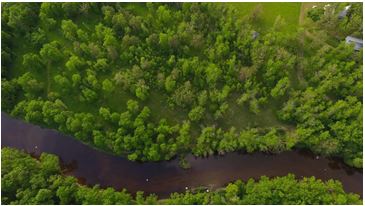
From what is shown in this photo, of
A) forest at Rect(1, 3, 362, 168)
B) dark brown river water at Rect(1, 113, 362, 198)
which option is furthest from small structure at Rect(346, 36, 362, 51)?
dark brown river water at Rect(1, 113, 362, 198)

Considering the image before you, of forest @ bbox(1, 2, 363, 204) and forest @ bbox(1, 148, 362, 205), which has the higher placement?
forest @ bbox(1, 2, 363, 204)

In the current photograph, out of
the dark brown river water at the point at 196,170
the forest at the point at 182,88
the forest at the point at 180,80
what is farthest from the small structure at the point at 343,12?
the dark brown river water at the point at 196,170

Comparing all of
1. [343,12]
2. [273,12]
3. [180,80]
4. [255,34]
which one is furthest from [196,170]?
[343,12]

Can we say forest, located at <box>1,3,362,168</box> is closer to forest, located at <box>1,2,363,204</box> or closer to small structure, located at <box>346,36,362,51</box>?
forest, located at <box>1,2,363,204</box>

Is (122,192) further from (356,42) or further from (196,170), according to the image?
(356,42)

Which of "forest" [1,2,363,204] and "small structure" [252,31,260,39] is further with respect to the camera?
"small structure" [252,31,260,39]

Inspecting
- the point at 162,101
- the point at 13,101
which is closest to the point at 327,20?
the point at 162,101

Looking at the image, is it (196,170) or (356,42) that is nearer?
(196,170)
